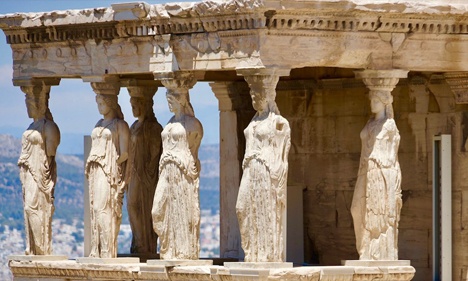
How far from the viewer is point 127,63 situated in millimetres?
41469

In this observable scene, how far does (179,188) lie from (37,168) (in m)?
3.36

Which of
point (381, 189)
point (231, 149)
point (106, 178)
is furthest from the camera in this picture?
point (231, 149)

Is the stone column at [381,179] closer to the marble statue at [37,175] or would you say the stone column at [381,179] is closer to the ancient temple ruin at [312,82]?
the ancient temple ruin at [312,82]

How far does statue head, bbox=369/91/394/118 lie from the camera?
4066cm

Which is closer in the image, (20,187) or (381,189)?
(381,189)

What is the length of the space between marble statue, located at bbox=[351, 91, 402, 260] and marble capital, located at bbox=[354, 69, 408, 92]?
3.5 inches

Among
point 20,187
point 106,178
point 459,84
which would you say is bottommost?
point 106,178

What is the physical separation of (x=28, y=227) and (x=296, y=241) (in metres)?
4.42

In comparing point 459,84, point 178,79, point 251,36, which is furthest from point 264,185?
point 459,84

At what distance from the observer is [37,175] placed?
43.2 metres

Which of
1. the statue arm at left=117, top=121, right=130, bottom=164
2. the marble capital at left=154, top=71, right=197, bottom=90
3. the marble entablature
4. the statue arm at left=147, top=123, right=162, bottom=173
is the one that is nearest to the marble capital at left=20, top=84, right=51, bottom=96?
the marble entablature

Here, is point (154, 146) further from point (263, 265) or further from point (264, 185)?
point (263, 265)

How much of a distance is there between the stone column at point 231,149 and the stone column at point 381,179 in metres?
3.74

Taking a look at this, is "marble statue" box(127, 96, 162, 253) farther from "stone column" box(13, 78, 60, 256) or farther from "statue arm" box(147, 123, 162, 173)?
"stone column" box(13, 78, 60, 256)
